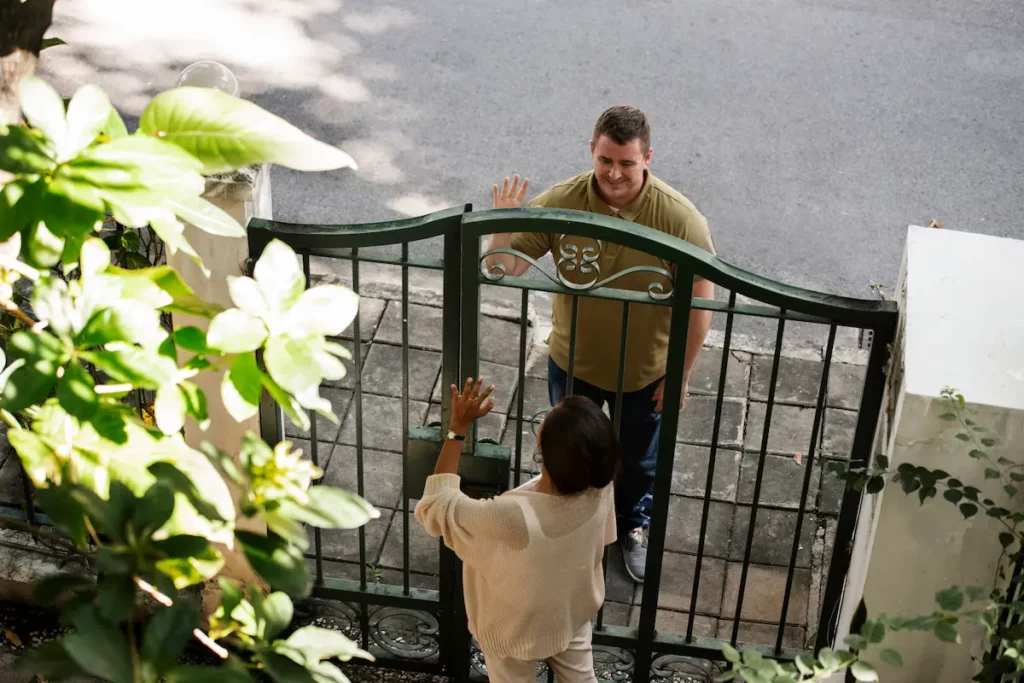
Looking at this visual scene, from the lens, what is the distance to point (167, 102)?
1556 millimetres

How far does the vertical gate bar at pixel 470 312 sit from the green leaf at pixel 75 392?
184cm

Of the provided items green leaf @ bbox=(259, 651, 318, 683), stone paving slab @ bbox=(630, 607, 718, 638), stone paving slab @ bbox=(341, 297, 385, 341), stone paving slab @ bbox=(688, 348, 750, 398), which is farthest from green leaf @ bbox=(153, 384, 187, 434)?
stone paving slab @ bbox=(688, 348, 750, 398)

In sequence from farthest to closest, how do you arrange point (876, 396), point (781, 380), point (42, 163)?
point (781, 380)
point (876, 396)
point (42, 163)

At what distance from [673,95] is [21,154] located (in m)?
7.23

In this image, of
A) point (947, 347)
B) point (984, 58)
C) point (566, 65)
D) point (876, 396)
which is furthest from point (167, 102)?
point (984, 58)

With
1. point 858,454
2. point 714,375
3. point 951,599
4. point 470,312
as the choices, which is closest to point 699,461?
point 714,375

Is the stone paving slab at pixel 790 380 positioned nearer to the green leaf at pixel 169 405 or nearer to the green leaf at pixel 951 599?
the green leaf at pixel 951 599

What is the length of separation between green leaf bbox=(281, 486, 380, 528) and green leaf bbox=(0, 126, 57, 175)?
1.69 ft

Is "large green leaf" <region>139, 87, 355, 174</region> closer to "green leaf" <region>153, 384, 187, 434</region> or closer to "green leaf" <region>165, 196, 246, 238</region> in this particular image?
"green leaf" <region>165, 196, 246, 238</region>

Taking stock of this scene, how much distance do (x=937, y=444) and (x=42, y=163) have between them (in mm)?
2287

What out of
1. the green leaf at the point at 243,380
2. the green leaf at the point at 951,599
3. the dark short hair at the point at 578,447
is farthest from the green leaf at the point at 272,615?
the green leaf at the point at 951,599

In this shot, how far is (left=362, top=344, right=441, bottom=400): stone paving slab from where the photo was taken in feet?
18.3

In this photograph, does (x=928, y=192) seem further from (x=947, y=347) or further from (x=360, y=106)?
(x=947, y=347)

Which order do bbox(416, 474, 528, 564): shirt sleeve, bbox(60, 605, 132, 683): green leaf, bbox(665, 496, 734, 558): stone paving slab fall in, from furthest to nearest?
bbox(665, 496, 734, 558): stone paving slab
bbox(416, 474, 528, 564): shirt sleeve
bbox(60, 605, 132, 683): green leaf
